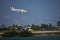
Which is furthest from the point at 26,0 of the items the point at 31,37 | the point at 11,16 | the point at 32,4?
the point at 31,37

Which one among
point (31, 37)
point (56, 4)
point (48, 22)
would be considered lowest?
point (31, 37)

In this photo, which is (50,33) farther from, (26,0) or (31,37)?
(26,0)

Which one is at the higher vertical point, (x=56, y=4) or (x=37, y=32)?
(x=56, y=4)

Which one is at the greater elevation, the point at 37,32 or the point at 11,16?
the point at 11,16

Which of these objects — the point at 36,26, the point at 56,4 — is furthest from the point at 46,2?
the point at 36,26

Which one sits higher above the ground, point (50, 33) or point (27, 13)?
point (27, 13)

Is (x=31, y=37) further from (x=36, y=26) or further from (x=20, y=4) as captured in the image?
(x=20, y=4)

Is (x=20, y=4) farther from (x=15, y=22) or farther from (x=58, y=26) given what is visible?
(x=58, y=26)
